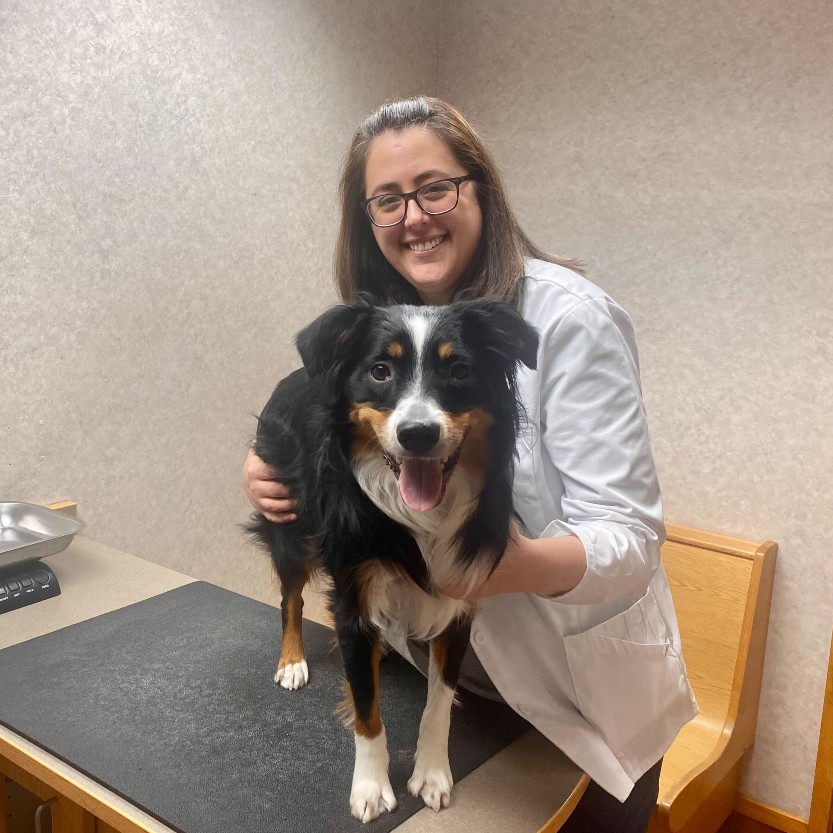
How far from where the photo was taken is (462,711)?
1314mm

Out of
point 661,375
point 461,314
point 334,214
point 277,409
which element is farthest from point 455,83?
point 461,314

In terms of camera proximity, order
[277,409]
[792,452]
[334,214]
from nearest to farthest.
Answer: [277,409], [792,452], [334,214]

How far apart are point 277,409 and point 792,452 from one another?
1.73 meters

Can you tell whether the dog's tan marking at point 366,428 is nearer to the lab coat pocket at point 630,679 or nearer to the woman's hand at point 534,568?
the woman's hand at point 534,568

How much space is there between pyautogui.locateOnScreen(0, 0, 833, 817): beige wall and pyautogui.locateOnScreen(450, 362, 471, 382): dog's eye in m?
1.42

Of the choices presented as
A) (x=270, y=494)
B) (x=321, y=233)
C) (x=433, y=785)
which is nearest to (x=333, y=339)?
(x=270, y=494)

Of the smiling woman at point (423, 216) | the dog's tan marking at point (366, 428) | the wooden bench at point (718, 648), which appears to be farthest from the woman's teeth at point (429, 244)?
the wooden bench at point (718, 648)

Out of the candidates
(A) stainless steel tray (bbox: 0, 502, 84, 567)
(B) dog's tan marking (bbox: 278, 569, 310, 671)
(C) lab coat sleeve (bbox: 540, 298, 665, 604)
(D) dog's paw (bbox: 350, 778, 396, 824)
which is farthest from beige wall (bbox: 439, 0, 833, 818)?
(A) stainless steel tray (bbox: 0, 502, 84, 567)

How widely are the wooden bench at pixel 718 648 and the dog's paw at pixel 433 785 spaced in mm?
1374

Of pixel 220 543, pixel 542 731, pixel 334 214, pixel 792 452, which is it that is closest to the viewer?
pixel 542 731

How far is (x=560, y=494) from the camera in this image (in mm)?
1219

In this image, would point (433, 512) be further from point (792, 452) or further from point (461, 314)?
point (792, 452)

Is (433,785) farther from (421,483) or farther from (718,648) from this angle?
(718,648)

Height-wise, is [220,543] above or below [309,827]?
below
